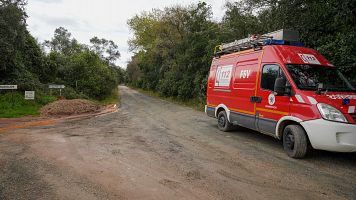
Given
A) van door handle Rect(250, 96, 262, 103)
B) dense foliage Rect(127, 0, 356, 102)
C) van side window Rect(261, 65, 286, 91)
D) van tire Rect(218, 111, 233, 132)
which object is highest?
dense foliage Rect(127, 0, 356, 102)

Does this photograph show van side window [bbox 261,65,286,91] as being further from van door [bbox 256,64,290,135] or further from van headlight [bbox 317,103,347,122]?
van headlight [bbox 317,103,347,122]

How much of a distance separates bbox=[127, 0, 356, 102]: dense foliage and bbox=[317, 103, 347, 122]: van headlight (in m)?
4.43

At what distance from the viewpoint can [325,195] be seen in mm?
4426

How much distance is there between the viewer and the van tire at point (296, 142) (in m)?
6.29

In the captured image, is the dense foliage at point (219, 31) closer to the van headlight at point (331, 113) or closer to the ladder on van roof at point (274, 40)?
the ladder on van roof at point (274, 40)

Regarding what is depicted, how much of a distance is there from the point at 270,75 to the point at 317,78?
1.10 m

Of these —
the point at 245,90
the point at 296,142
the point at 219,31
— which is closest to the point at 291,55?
the point at 245,90

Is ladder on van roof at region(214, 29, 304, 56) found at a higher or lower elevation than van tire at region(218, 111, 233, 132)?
higher

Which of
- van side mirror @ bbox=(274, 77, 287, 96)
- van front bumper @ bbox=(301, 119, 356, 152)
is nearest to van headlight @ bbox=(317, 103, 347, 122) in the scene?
van front bumper @ bbox=(301, 119, 356, 152)

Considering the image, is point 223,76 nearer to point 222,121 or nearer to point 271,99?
point 222,121

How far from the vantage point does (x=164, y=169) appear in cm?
560

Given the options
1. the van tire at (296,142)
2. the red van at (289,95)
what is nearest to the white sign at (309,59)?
the red van at (289,95)

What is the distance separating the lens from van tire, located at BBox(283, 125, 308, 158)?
6289mm

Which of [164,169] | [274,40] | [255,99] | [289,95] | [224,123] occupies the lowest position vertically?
[164,169]
